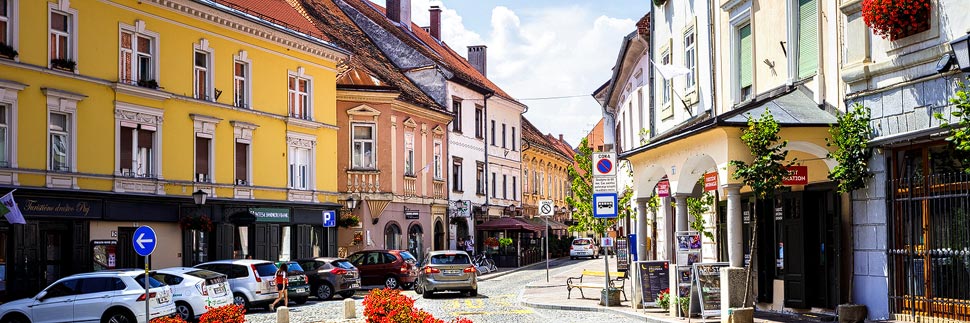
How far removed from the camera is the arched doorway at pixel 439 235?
54.6 m

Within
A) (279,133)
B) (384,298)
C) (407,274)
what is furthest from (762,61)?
(279,133)

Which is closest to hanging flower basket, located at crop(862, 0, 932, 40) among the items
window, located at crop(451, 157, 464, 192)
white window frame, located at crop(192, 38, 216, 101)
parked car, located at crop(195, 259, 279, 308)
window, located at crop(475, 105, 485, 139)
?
parked car, located at crop(195, 259, 279, 308)

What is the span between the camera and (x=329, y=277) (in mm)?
33594

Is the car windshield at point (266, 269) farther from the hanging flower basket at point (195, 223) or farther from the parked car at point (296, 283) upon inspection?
the hanging flower basket at point (195, 223)

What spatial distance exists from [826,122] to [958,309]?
13.0 feet

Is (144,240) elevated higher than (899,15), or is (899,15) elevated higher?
(899,15)

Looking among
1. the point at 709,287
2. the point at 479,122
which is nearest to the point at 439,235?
the point at 479,122

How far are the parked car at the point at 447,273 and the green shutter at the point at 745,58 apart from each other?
1183cm

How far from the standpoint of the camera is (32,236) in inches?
1136

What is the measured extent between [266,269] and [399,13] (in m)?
37.0

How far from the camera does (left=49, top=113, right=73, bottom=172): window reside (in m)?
29.8

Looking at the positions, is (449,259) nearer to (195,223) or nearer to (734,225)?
(195,223)

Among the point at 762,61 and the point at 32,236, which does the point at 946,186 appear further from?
the point at 32,236

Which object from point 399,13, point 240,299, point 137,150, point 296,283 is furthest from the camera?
point 399,13
